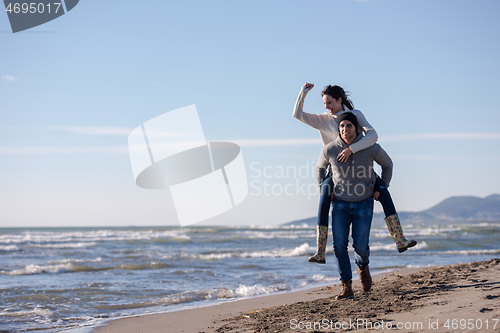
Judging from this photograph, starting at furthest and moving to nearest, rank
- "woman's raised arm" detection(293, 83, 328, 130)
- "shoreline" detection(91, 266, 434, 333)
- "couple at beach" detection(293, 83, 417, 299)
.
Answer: "shoreline" detection(91, 266, 434, 333) < "woman's raised arm" detection(293, 83, 328, 130) < "couple at beach" detection(293, 83, 417, 299)

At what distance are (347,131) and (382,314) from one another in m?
1.52

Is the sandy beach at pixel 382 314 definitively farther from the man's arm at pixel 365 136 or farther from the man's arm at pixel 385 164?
the man's arm at pixel 365 136

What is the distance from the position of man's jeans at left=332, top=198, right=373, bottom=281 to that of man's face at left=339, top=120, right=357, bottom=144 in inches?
22.6

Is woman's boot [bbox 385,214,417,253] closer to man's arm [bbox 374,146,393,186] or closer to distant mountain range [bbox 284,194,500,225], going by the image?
man's arm [bbox 374,146,393,186]

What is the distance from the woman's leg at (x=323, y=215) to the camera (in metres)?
3.80

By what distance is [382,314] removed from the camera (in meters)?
2.98

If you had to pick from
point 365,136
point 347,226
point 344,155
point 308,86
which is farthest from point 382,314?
point 308,86

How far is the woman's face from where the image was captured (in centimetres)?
391

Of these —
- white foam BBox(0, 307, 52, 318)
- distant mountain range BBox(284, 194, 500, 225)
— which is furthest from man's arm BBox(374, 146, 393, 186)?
distant mountain range BBox(284, 194, 500, 225)

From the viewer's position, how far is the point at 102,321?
188 inches

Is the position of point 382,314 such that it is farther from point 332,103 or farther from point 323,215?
point 332,103

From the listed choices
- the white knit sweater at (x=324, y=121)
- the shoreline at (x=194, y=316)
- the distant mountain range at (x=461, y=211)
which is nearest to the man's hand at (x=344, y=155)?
the white knit sweater at (x=324, y=121)

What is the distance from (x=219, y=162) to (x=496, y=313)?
4862mm

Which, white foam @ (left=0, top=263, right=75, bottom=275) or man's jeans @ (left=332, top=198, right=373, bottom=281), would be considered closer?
man's jeans @ (left=332, top=198, right=373, bottom=281)
